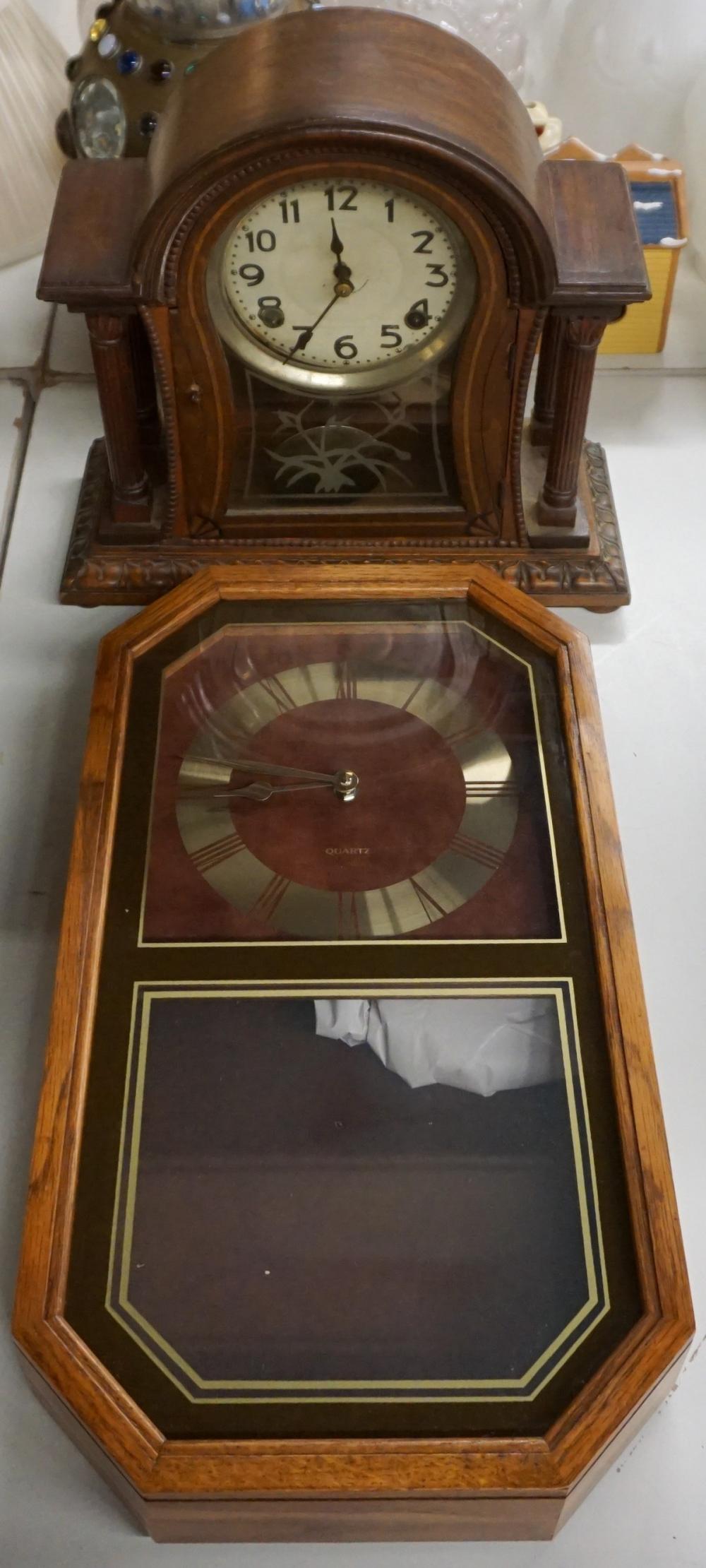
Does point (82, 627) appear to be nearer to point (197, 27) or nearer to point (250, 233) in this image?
point (250, 233)

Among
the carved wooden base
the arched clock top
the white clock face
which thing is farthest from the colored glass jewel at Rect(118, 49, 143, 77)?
the carved wooden base

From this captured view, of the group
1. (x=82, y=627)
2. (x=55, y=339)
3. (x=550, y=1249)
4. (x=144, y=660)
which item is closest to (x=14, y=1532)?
(x=550, y=1249)

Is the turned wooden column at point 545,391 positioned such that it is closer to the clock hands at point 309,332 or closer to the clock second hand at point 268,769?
the clock hands at point 309,332

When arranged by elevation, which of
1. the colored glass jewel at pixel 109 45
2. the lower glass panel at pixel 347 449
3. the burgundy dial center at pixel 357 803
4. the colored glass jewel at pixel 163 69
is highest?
the colored glass jewel at pixel 109 45

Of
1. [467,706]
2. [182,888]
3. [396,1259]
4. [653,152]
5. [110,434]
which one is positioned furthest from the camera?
[653,152]

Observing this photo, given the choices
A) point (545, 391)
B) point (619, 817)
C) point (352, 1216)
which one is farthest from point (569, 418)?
point (352, 1216)

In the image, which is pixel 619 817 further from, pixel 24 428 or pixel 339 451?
pixel 24 428

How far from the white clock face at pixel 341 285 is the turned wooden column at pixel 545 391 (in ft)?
0.98

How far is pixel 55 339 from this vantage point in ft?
7.25

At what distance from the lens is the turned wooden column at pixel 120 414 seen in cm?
169

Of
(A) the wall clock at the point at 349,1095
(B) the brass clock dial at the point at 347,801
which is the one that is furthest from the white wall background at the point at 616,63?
(B) the brass clock dial at the point at 347,801

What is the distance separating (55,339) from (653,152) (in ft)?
2.78

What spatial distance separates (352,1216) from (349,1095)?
0.35 ft

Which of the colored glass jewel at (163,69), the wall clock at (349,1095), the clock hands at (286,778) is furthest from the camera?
the colored glass jewel at (163,69)
